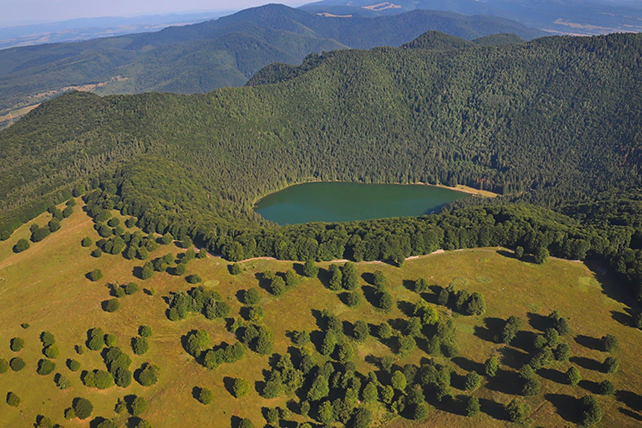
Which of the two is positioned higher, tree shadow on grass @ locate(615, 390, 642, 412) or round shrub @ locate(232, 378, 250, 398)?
round shrub @ locate(232, 378, 250, 398)

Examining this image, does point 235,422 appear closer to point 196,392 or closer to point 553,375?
point 196,392

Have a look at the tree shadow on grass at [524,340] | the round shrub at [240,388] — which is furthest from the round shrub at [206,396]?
the tree shadow on grass at [524,340]

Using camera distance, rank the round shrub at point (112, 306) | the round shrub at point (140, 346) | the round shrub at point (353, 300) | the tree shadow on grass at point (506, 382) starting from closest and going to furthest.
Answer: the tree shadow on grass at point (506, 382), the round shrub at point (140, 346), the round shrub at point (112, 306), the round shrub at point (353, 300)

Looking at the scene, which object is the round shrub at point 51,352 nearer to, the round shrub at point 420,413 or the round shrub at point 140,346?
the round shrub at point 140,346

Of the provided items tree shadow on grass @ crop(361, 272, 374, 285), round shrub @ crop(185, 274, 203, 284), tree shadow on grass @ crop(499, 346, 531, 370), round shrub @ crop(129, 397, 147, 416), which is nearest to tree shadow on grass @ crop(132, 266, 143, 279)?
round shrub @ crop(185, 274, 203, 284)

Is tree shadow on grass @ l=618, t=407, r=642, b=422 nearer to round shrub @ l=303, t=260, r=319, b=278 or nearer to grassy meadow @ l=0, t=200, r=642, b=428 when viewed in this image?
grassy meadow @ l=0, t=200, r=642, b=428

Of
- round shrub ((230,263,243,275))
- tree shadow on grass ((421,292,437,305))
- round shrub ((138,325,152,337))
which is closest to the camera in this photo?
round shrub ((138,325,152,337))
